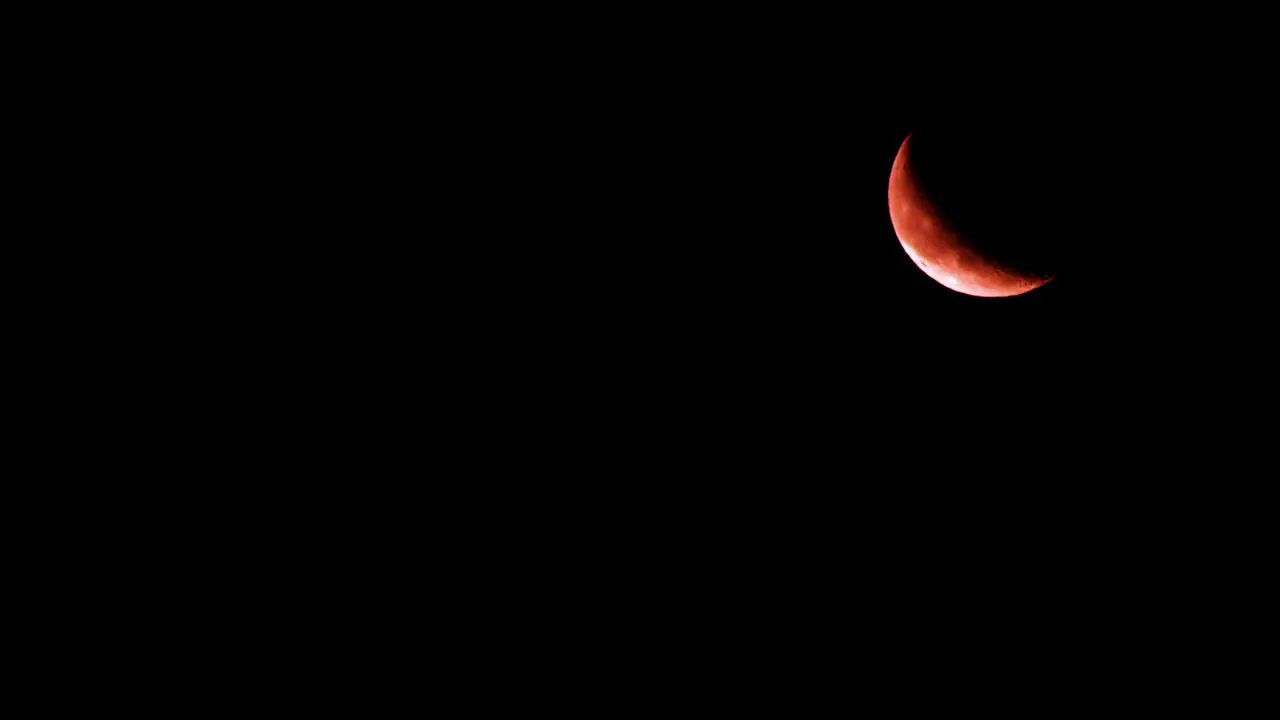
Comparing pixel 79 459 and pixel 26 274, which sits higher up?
pixel 26 274

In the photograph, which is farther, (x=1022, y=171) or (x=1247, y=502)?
(x=1247, y=502)

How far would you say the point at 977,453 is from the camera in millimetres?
3939

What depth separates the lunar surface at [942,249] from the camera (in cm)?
196

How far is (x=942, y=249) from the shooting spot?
2.02 meters

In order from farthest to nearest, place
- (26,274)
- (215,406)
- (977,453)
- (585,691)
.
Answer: (977,453), (585,691), (215,406), (26,274)

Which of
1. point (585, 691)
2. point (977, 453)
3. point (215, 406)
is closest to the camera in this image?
point (215, 406)

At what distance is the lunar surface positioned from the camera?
6.43ft

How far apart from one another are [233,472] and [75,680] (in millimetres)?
1023

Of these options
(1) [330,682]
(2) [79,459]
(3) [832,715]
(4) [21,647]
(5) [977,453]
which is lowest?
(4) [21,647]

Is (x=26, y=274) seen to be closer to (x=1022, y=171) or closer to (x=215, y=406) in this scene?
(x=215, y=406)

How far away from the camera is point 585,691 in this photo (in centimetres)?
344

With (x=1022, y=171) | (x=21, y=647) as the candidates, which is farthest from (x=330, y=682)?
(x=1022, y=171)

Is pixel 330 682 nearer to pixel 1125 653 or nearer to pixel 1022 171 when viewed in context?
pixel 1022 171

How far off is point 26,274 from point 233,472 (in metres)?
1.10
